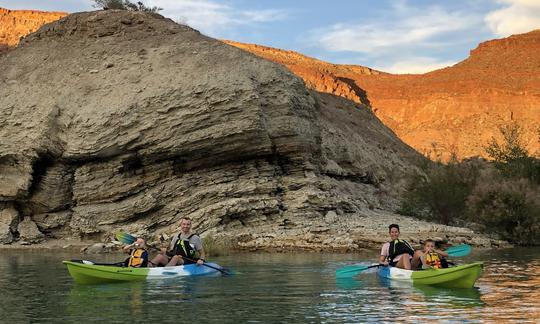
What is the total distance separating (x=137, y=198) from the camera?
31.7 metres

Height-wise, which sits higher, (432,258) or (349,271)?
(432,258)

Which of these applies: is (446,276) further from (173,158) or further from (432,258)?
(173,158)

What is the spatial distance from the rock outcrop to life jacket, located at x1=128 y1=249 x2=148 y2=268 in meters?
10.6

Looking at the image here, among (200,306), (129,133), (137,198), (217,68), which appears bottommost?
(200,306)

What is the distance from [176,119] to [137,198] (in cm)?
347

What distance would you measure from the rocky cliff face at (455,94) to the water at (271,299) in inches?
2287

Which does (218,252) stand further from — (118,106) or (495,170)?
(495,170)

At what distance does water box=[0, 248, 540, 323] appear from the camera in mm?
11930

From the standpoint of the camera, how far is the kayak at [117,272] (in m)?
16.9

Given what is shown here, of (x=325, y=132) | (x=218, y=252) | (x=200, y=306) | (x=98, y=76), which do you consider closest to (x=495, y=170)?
(x=325, y=132)

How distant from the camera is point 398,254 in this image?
17.7 meters

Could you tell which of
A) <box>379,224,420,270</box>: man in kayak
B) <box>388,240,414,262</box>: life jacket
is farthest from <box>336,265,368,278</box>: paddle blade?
<box>388,240,414,262</box>: life jacket

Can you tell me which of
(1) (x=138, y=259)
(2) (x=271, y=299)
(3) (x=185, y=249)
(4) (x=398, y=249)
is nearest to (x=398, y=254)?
(4) (x=398, y=249)

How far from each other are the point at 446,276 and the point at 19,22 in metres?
78.9
